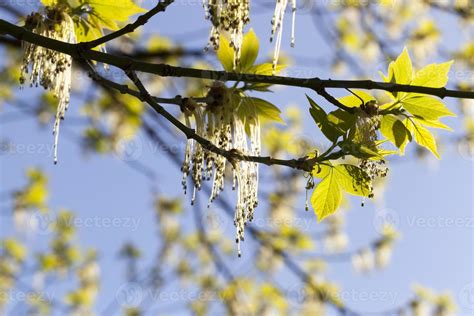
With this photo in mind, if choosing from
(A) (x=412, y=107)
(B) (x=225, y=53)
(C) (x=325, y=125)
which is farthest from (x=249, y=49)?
(A) (x=412, y=107)

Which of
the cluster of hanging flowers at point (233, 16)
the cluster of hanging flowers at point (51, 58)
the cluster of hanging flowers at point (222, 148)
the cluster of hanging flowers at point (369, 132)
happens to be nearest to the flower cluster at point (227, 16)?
the cluster of hanging flowers at point (233, 16)

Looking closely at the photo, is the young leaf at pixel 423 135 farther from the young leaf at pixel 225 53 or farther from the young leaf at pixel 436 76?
the young leaf at pixel 225 53

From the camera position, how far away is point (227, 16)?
3.55ft

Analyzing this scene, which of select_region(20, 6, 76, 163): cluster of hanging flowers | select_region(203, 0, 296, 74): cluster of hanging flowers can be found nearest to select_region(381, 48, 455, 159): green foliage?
select_region(203, 0, 296, 74): cluster of hanging flowers

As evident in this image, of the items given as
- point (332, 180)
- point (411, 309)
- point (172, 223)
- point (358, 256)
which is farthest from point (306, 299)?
point (332, 180)

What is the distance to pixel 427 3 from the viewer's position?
12.0 ft

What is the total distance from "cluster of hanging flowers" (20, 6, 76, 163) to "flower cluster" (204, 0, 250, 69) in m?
0.40

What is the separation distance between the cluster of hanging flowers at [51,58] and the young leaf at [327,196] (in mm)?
637

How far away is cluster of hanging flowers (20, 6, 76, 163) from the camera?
1.25 meters

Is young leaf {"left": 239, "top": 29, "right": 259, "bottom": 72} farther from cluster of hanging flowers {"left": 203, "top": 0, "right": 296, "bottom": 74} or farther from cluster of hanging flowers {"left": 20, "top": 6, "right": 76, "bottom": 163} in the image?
cluster of hanging flowers {"left": 20, "top": 6, "right": 76, "bottom": 163}

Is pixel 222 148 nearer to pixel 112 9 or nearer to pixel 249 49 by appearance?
pixel 249 49

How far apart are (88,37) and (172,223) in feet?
13.1

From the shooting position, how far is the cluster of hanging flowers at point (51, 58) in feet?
4.11

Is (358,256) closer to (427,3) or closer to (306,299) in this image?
(306,299)
